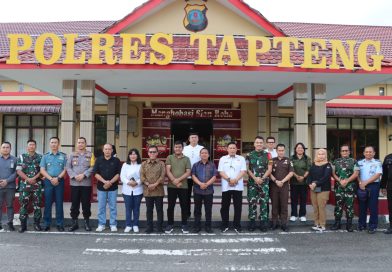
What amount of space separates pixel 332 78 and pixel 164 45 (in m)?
4.43

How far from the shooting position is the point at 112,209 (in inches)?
292

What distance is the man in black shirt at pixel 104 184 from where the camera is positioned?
7.36 m

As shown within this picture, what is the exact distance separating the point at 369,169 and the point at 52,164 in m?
6.07

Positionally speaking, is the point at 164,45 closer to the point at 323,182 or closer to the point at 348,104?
the point at 323,182

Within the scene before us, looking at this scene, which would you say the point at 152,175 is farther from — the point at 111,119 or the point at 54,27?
the point at 54,27

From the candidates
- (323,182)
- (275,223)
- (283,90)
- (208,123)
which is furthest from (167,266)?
(208,123)

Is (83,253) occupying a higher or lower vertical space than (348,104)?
lower

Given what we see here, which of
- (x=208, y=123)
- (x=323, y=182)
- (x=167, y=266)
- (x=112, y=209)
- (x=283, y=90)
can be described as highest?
(x=283, y=90)

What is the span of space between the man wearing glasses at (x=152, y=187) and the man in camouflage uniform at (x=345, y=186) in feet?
11.1

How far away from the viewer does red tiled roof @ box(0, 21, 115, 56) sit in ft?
64.5

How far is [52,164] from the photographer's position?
24.5ft

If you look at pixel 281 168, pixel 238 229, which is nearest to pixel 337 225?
pixel 281 168

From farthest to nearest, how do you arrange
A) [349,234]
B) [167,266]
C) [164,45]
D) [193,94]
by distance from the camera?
[193,94], [164,45], [349,234], [167,266]

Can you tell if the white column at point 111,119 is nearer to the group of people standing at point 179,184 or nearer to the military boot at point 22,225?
the group of people standing at point 179,184
